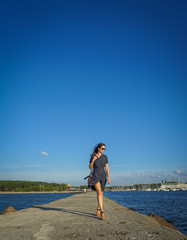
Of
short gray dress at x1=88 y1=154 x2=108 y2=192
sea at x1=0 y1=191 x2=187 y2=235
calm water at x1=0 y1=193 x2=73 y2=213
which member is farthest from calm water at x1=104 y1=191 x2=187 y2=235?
calm water at x1=0 y1=193 x2=73 y2=213

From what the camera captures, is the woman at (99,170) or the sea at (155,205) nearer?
the woman at (99,170)

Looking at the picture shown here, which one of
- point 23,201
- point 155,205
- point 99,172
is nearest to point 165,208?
point 155,205

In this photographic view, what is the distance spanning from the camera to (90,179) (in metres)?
6.47

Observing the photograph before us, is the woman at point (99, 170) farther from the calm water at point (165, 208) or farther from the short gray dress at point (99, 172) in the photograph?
the calm water at point (165, 208)

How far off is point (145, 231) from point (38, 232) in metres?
2.45

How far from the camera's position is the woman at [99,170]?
6414 millimetres

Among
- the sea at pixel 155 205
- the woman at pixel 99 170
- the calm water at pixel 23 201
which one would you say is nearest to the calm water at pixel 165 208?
the sea at pixel 155 205

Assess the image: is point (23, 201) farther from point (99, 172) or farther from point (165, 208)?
point (99, 172)

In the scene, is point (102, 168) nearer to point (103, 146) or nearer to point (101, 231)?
point (103, 146)

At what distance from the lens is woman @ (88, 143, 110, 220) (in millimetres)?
6414

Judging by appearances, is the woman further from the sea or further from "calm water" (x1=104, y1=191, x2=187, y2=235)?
"calm water" (x1=104, y1=191, x2=187, y2=235)

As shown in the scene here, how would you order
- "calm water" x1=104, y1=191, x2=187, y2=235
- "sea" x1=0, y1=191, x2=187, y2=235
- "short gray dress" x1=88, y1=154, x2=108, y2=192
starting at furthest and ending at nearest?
"sea" x1=0, y1=191, x2=187, y2=235
"calm water" x1=104, y1=191, x2=187, y2=235
"short gray dress" x1=88, y1=154, x2=108, y2=192

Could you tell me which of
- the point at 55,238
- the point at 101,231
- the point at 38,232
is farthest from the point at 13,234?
the point at 101,231

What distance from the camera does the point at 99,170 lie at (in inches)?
255
